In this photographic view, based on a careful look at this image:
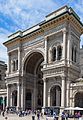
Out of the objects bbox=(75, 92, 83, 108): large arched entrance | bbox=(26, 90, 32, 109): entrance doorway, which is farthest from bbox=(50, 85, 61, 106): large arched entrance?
bbox=(26, 90, 32, 109): entrance doorway

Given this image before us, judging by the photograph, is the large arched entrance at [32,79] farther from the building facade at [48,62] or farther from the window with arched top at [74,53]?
the window with arched top at [74,53]

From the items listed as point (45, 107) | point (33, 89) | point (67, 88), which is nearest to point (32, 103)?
point (33, 89)

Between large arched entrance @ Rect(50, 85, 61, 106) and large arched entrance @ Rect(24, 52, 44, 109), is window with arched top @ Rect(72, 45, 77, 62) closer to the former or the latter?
large arched entrance @ Rect(50, 85, 61, 106)

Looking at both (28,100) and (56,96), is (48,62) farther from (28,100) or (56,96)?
(28,100)

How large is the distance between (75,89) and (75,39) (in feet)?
36.2

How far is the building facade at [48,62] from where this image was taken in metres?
42.0

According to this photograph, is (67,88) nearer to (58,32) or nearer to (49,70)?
(49,70)

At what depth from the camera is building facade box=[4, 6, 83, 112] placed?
42031 mm

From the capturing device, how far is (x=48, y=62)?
45.9m

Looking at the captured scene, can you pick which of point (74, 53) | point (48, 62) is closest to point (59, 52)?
point (48, 62)

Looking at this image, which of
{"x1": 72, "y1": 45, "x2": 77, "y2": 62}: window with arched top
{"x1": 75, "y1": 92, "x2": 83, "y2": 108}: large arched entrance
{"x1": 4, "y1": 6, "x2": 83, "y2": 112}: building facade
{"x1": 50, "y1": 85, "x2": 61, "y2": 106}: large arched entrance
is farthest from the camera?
{"x1": 50, "y1": 85, "x2": 61, "y2": 106}: large arched entrance

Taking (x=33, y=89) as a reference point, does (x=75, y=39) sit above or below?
above

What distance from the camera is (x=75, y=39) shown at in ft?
152

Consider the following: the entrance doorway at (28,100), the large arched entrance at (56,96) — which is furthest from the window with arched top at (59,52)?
the entrance doorway at (28,100)
